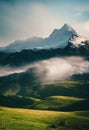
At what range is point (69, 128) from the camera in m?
142

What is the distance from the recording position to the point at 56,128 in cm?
14150

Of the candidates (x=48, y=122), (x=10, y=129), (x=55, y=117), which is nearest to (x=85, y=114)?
(x=55, y=117)

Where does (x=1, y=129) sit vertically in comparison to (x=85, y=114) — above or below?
below

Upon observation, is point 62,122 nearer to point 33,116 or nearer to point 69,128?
point 69,128

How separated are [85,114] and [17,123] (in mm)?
56205

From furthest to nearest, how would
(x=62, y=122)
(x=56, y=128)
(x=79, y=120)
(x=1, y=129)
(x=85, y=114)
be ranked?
(x=85, y=114), (x=79, y=120), (x=62, y=122), (x=56, y=128), (x=1, y=129)

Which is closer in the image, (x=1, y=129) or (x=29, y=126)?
(x=1, y=129)

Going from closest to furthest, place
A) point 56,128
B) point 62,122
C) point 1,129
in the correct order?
point 1,129 → point 56,128 → point 62,122

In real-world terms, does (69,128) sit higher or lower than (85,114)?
lower

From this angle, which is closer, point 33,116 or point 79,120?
point 79,120

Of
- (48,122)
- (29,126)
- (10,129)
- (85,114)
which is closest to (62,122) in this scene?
(48,122)

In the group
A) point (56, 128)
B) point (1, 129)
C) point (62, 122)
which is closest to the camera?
point (1, 129)

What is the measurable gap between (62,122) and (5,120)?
84.9 feet

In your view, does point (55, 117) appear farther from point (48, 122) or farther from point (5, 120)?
point (5, 120)
